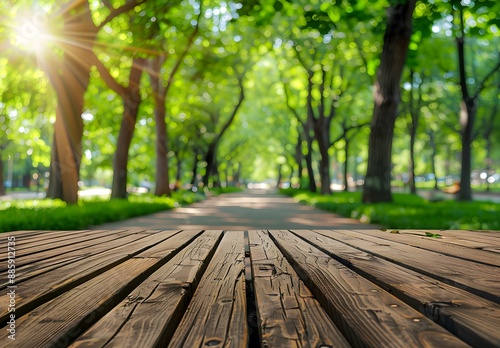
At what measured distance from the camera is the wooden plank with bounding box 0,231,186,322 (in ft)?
5.91

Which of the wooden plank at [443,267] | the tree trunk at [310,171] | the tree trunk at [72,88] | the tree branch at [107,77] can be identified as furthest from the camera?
the tree trunk at [310,171]

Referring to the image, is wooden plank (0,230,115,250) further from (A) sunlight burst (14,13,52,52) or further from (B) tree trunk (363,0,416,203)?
(B) tree trunk (363,0,416,203)

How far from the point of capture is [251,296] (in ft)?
8.29

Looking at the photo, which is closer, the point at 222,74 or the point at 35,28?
the point at 35,28

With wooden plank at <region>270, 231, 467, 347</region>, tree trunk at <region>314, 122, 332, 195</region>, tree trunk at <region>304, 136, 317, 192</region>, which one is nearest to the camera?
wooden plank at <region>270, 231, 467, 347</region>

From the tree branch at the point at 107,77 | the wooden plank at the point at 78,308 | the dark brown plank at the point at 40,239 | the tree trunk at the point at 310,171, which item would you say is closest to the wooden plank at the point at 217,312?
the wooden plank at the point at 78,308

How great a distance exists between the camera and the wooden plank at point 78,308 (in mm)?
1446

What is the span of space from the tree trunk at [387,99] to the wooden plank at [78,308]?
11.8m

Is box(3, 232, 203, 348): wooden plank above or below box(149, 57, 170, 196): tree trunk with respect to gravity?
below

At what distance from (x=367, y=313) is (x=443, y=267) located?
3.54ft

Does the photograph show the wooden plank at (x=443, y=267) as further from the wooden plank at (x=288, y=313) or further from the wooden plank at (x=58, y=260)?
the wooden plank at (x=58, y=260)

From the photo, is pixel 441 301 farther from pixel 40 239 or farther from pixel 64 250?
pixel 40 239

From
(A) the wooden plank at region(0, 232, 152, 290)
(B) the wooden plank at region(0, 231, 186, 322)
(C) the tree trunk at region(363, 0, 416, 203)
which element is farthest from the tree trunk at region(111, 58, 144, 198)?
(B) the wooden plank at region(0, 231, 186, 322)

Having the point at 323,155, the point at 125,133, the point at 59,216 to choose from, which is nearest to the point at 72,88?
the point at 125,133
